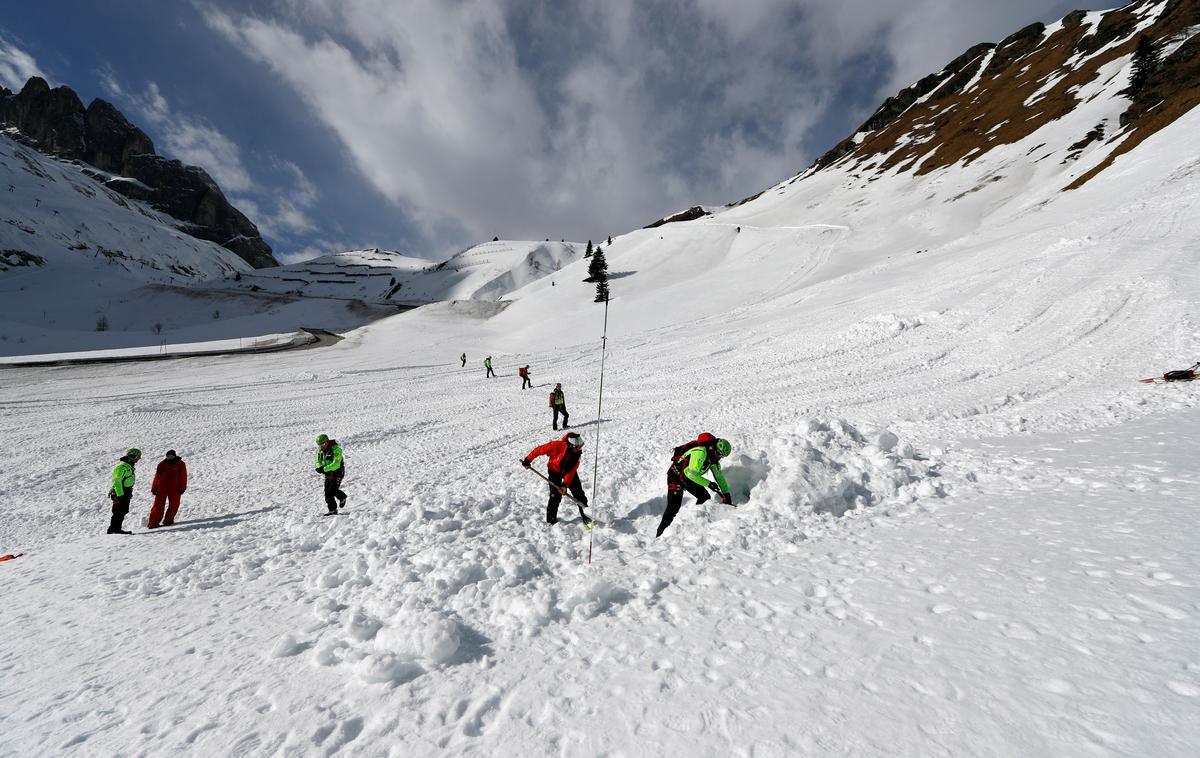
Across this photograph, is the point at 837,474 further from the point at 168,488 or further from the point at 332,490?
the point at 168,488

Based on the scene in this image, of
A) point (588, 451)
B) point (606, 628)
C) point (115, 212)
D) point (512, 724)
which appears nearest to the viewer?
point (512, 724)

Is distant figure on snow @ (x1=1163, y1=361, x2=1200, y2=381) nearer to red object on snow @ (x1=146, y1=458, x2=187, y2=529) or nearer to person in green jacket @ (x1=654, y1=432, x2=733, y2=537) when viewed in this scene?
person in green jacket @ (x1=654, y1=432, x2=733, y2=537)

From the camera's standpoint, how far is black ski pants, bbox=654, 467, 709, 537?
7.11 m

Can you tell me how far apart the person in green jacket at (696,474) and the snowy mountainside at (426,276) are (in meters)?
122

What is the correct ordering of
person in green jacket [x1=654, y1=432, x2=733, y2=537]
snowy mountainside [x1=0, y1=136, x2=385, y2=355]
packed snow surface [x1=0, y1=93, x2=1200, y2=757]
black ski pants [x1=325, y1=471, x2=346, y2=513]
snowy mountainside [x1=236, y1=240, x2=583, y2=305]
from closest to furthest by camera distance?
A: 1. packed snow surface [x1=0, y1=93, x2=1200, y2=757]
2. person in green jacket [x1=654, y1=432, x2=733, y2=537]
3. black ski pants [x1=325, y1=471, x2=346, y2=513]
4. snowy mountainside [x1=0, y1=136, x2=385, y2=355]
5. snowy mountainside [x1=236, y1=240, x2=583, y2=305]

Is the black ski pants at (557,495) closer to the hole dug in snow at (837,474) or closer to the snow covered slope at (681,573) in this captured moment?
the snow covered slope at (681,573)

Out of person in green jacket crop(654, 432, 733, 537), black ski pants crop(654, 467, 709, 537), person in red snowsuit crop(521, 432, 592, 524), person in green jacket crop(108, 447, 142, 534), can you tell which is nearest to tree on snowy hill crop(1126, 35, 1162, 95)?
person in green jacket crop(654, 432, 733, 537)

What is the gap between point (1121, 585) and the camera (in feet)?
14.3

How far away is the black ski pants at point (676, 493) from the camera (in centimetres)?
711

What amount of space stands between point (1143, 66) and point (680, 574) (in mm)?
82897

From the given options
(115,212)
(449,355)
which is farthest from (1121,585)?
(115,212)

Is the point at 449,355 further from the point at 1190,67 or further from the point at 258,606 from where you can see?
the point at 1190,67

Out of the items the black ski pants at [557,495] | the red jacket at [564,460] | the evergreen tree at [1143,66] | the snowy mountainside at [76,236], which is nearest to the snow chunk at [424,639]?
the black ski pants at [557,495]

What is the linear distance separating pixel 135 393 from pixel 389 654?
90.6ft
